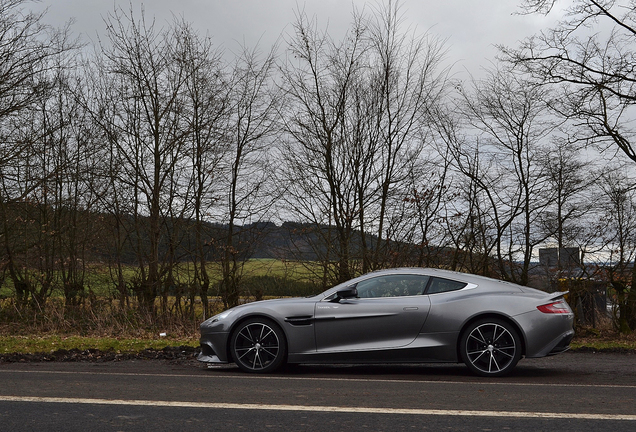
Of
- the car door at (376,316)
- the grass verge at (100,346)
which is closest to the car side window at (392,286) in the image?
the car door at (376,316)

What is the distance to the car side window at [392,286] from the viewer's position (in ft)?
30.0

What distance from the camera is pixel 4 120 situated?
17.5 metres

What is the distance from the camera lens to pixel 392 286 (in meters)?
9.20

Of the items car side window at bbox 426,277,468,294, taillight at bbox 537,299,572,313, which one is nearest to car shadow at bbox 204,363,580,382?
taillight at bbox 537,299,572,313

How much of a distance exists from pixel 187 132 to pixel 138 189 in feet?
7.49

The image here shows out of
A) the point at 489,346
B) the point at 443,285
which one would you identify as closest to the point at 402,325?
the point at 443,285

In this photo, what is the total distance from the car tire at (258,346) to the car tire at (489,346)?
242cm

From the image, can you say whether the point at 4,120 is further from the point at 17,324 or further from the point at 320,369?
the point at 320,369

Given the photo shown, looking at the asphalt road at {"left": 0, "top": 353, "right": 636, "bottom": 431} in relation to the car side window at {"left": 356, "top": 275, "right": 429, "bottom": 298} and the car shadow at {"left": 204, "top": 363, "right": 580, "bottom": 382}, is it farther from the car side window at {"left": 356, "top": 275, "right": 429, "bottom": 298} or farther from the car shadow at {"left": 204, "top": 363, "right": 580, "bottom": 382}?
the car side window at {"left": 356, "top": 275, "right": 429, "bottom": 298}

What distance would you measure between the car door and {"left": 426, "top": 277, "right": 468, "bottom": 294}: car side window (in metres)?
0.10

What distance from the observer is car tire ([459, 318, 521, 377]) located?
8609mm

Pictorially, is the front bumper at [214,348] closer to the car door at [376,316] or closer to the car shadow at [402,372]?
the car shadow at [402,372]

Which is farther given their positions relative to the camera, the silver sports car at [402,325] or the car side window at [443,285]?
the car side window at [443,285]

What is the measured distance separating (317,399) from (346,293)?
8.02 feet
